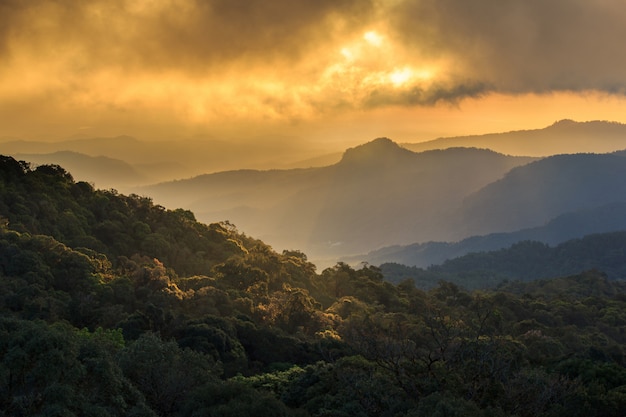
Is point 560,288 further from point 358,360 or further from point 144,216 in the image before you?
point 358,360

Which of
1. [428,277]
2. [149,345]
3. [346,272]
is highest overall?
[149,345]

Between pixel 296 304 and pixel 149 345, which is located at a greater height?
pixel 149 345

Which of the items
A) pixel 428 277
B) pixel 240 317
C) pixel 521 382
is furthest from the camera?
pixel 428 277

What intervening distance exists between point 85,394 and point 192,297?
37.7 meters

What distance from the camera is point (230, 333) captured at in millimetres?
51531

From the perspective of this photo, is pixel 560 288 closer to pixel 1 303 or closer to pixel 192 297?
pixel 192 297

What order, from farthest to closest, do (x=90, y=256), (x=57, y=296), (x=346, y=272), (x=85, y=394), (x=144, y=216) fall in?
(x=346, y=272)
(x=144, y=216)
(x=90, y=256)
(x=57, y=296)
(x=85, y=394)

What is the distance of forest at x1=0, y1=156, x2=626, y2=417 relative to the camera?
27484mm

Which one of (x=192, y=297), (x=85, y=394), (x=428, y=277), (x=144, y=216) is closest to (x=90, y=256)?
(x=192, y=297)

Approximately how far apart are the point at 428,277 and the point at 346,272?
9829 cm

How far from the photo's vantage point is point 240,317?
6009 centimetres

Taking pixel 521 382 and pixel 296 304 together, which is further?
pixel 296 304

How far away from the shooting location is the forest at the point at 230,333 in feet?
90.2

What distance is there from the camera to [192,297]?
63312mm
